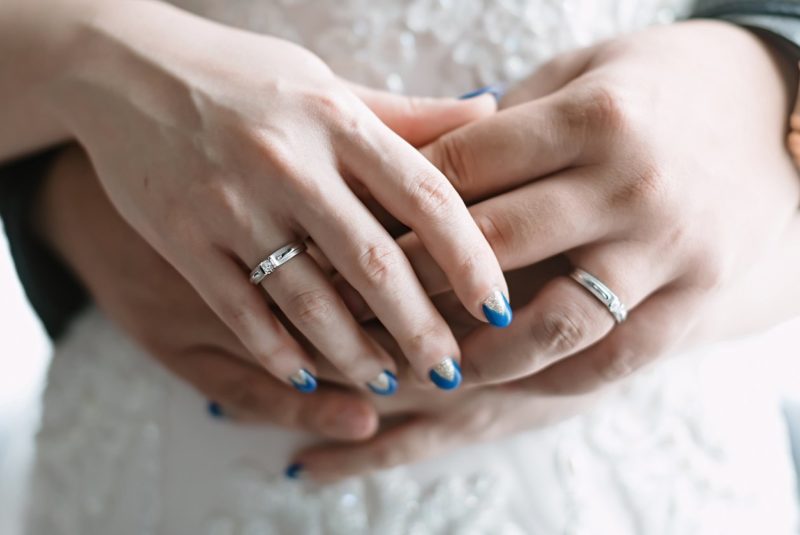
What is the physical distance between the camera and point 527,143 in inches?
25.0

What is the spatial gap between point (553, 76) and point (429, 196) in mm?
242

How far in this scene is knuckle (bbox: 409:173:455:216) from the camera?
1.93 feet

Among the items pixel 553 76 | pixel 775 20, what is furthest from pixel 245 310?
pixel 775 20

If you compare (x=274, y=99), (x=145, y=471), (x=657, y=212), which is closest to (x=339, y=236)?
(x=274, y=99)

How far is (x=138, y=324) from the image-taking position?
802 millimetres

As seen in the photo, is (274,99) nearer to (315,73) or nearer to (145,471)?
(315,73)

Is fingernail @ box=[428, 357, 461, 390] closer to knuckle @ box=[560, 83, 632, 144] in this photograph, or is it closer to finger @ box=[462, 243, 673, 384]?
finger @ box=[462, 243, 673, 384]

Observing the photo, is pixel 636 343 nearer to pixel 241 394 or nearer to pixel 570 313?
pixel 570 313

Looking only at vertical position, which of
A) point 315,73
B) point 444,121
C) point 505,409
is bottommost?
point 505,409

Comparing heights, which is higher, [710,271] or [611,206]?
[611,206]

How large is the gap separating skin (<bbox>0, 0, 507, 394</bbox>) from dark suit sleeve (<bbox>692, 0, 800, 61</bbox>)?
39cm

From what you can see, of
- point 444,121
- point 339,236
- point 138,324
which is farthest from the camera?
point 138,324

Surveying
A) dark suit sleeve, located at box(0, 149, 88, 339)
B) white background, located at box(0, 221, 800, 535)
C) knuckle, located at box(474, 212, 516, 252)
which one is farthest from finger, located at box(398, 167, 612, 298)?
white background, located at box(0, 221, 800, 535)

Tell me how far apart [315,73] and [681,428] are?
531 millimetres
